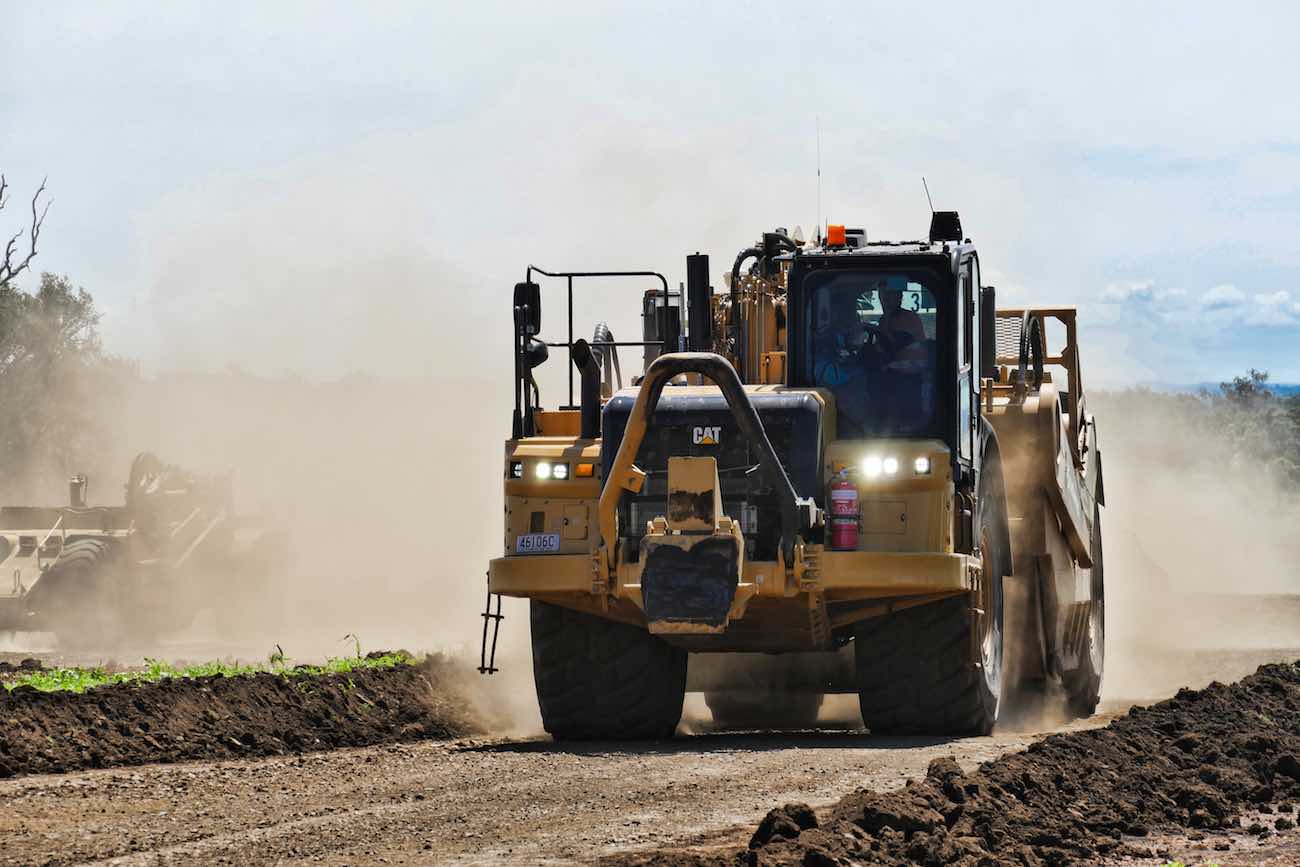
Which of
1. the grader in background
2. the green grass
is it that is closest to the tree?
the grader in background

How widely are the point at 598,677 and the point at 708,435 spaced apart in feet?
6.27

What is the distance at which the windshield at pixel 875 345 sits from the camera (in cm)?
1406

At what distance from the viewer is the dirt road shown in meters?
9.24

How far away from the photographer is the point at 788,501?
13125mm

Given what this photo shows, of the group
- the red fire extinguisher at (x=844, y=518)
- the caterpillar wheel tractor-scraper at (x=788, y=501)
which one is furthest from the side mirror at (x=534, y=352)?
the red fire extinguisher at (x=844, y=518)

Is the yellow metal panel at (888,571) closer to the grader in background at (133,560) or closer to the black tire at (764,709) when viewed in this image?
the black tire at (764,709)

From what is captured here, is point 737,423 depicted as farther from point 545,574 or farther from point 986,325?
point 986,325

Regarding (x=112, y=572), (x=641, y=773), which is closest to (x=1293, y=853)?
(x=641, y=773)

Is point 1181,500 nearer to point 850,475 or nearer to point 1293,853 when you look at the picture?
point 850,475

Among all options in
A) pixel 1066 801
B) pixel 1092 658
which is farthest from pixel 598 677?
pixel 1092 658

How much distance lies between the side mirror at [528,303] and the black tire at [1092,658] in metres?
6.61

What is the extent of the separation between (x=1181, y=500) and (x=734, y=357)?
3180cm

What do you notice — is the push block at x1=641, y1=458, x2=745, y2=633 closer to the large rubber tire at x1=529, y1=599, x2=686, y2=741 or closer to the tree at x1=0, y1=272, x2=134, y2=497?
the large rubber tire at x1=529, y1=599, x2=686, y2=741

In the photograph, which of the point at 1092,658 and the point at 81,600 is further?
the point at 81,600
